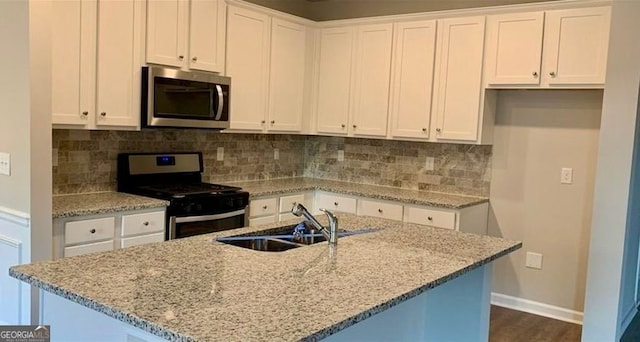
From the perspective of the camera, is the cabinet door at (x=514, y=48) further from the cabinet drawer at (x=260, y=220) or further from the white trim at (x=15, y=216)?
the white trim at (x=15, y=216)

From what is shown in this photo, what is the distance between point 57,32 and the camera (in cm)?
313

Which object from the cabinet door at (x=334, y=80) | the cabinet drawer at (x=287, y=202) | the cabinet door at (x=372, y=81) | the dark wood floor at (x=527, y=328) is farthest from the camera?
the cabinet door at (x=334, y=80)

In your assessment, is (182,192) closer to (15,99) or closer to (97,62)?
(97,62)

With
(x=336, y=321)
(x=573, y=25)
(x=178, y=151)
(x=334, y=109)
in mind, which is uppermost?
(x=573, y=25)

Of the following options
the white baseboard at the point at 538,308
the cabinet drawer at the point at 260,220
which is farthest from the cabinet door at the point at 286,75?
the white baseboard at the point at 538,308

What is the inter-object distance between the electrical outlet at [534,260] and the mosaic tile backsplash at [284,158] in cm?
61

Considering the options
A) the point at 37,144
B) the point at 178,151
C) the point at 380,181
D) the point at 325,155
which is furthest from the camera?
the point at 325,155

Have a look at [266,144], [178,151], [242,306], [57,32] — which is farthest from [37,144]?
[266,144]

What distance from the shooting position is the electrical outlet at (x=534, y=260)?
14.1 feet

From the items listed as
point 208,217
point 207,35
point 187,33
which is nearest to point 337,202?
point 208,217

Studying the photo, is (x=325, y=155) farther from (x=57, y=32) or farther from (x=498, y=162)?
(x=57, y=32)

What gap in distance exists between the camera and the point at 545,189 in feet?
14.0

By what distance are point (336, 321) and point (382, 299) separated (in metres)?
0.25

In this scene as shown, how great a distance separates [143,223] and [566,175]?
3.05 metres
